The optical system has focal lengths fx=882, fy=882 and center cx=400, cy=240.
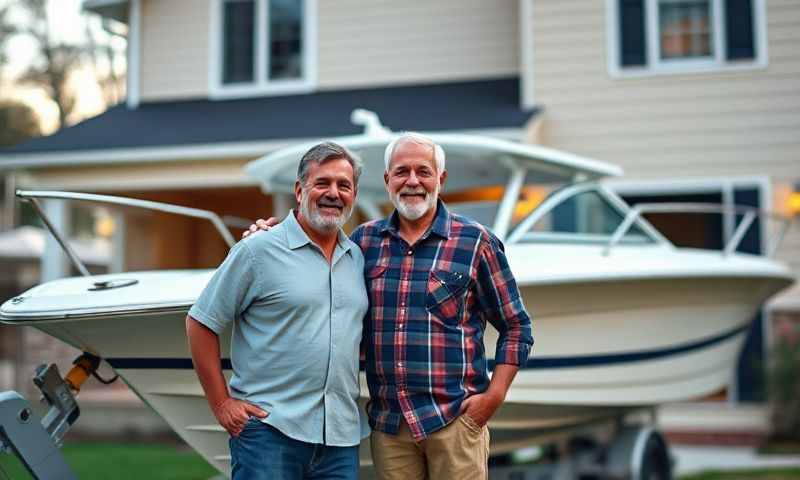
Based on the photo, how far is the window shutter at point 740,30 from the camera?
8.59m

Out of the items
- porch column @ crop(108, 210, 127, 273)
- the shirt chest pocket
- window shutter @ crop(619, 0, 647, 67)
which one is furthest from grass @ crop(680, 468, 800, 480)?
porch column @ crop(108, 210, 127, 273)

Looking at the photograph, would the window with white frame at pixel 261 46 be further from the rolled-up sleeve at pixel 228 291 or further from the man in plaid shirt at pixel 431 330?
the rolled-up sleeve at pixel 228 291

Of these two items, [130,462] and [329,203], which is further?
[130,462]

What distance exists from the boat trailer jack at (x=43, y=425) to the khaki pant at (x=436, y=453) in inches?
44.4

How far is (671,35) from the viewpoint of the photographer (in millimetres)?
8875

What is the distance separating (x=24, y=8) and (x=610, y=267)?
25537 millimetres

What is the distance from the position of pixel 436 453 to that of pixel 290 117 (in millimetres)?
7283

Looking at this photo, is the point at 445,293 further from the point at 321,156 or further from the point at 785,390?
the point at 785,390

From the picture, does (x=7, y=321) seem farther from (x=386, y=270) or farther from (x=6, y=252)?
(x=6, y=252)

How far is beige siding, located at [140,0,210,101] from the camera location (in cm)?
1088

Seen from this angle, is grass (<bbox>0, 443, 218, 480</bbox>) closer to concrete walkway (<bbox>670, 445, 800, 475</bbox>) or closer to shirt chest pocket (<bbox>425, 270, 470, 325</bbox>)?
concrete walkway (<bbox>670, 445, 800, 475</bbox>)

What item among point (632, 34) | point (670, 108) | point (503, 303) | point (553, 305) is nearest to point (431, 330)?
point (503, 303)

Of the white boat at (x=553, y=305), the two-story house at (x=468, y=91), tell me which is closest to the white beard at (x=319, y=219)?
the white boat at (x=553, y=305)

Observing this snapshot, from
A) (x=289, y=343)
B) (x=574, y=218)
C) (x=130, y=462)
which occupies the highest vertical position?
(x=574, y=218)
